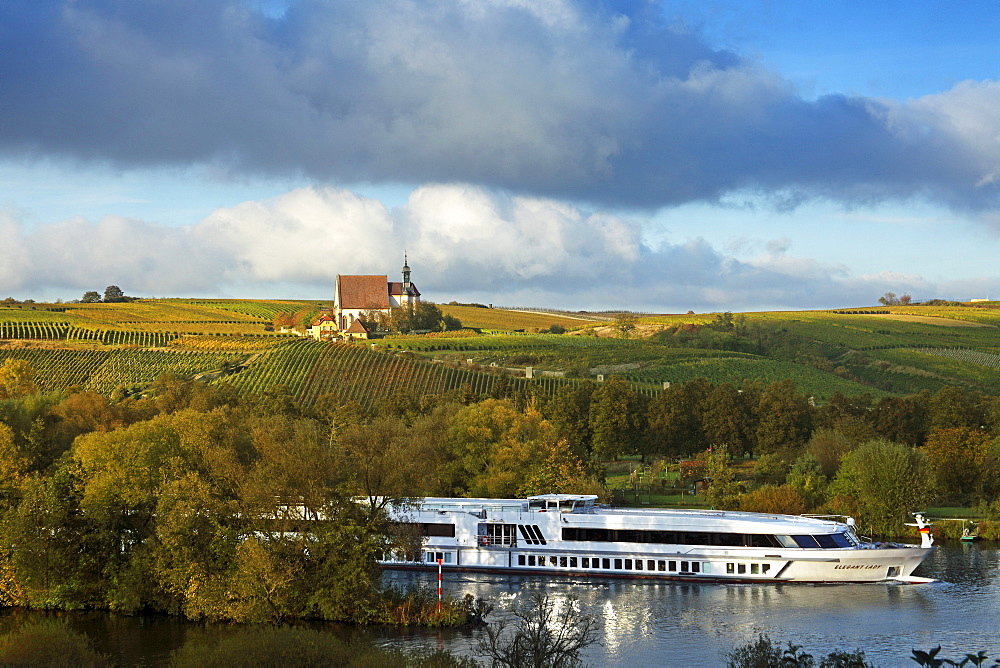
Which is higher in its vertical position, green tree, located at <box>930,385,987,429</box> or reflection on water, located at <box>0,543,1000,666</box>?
green tree, located at <box>930,385,987,429</box>

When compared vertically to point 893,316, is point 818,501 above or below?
below

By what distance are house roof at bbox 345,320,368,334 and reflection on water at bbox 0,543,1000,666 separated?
317ft

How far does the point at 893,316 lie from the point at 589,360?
69215 millimetres

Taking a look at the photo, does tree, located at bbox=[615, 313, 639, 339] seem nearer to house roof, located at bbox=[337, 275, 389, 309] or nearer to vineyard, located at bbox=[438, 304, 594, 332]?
vineyard, located at bbox=[438, 304, 594, 332]

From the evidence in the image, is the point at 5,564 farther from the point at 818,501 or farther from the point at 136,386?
the point at 136,386

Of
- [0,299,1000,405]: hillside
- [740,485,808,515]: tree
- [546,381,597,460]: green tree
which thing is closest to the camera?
[740,485,808,515]: tree

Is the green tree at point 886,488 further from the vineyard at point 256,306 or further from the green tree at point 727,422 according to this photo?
the vineyard at point 256,306

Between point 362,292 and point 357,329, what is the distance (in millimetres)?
16018

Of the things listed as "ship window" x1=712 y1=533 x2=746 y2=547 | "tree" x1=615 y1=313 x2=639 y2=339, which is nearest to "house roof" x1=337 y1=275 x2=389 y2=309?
"tree" x1=615 y1=313 x2=639 y2=339

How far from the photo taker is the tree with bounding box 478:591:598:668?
2730 cm

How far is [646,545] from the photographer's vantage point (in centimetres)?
5791

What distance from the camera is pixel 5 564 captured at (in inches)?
1901

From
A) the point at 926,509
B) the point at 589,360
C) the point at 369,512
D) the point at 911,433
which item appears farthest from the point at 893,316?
the point at 369,512

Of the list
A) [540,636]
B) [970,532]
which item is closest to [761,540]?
[970,532]
